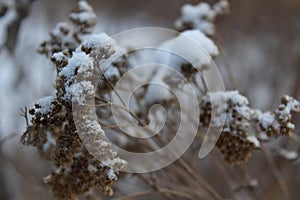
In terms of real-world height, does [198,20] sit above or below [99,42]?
above

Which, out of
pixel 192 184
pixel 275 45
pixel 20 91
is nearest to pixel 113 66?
pixel 192 184

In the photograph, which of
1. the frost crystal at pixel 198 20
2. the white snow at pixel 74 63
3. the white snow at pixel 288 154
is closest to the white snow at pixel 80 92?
the white snow at pixel 74 63

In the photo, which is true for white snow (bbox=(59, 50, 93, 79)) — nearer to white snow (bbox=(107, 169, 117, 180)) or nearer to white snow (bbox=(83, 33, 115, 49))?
white snow (bbox=(83, 33, 115, 49))

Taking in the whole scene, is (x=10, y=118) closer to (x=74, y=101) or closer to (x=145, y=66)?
(x=145, y=66)

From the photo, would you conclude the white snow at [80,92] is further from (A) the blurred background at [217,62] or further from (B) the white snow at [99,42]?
(A) the blurred background at [217,62]

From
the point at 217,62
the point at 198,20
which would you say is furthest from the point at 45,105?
the point at 217,62

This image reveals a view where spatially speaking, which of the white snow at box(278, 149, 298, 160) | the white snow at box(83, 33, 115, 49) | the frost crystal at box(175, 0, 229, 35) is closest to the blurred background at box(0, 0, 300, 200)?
the white snow at box(278, 149, 298, 160)

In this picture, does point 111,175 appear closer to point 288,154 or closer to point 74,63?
point 74,63

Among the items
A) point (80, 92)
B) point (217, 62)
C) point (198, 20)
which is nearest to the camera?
point (80, 92)
